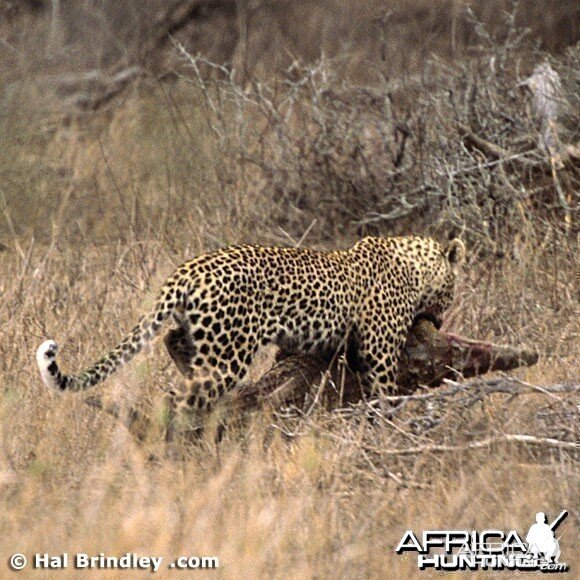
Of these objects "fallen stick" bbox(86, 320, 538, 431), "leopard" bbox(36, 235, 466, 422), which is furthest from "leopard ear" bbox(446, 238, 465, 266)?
"fallen stick" bbox(86, 320, 538, 431)

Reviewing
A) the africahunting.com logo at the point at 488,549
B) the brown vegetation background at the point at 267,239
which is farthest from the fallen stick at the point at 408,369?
the africahunting.com logo at the point at 488,549

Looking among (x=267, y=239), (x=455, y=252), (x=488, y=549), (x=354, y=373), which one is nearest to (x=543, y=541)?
(x=488, y=549)

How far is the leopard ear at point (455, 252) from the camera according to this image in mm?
6242

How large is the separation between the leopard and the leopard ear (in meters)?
0.08

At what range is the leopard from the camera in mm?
5078

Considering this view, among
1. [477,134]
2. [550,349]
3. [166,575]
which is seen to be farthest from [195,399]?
[477,134]

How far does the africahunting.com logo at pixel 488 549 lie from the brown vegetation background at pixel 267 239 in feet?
0.23

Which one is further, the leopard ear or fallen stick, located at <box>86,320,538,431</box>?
the leopard ear

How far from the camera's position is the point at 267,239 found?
→ 8336 mm

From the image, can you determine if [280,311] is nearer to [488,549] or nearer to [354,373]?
[354,373]

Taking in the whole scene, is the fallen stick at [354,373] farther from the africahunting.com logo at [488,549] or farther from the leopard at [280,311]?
the africahunting.com logo at [488,549]

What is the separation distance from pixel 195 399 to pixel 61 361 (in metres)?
1.09

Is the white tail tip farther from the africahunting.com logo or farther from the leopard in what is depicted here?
the africahunting.com logo

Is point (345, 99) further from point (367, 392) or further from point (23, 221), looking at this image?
point (367, 392)
